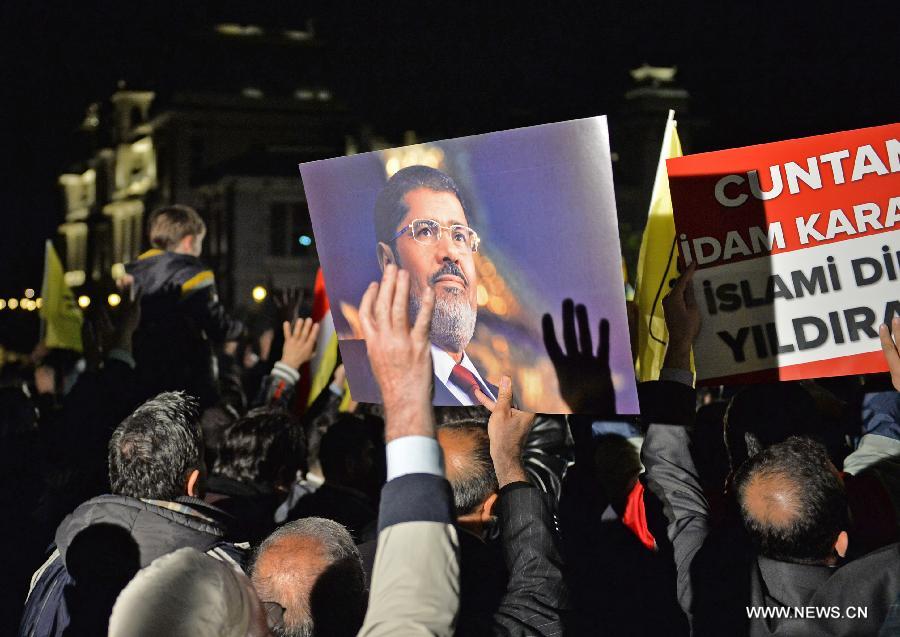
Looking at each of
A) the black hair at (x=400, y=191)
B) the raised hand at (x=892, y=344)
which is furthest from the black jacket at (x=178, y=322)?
the raised hand at (x=892, y=344)

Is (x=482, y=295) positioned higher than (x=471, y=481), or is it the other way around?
(x=482, y=295)

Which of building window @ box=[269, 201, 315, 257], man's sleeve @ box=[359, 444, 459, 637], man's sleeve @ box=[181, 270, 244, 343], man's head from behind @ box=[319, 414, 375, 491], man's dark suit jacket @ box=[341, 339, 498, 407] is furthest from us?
building window @ box=[269, 201, 315, 257]

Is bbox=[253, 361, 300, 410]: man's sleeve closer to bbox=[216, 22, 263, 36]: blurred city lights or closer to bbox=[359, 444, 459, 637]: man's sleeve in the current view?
bbox=[359, 444, 459, 637]: man's sleeve

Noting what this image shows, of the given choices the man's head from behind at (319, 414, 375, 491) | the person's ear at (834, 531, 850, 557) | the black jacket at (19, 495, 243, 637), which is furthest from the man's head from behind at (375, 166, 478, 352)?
the person's ear at (834, 531, 850, 557)

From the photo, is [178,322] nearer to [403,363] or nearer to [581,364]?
[581,364]

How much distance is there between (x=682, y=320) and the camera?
3.71 metres

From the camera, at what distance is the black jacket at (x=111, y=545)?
336 centimetres

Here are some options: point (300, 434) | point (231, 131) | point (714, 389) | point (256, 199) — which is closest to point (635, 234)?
point (256, 199)

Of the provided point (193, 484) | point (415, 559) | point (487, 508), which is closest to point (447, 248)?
point (487, 508)

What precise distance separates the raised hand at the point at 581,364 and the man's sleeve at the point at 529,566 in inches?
23.5

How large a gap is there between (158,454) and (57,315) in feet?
17.7

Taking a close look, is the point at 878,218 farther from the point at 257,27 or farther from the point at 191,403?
the point at 257,27

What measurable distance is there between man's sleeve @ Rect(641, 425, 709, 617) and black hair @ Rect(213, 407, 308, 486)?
186 centimetres

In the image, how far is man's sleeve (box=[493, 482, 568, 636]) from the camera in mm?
2775
